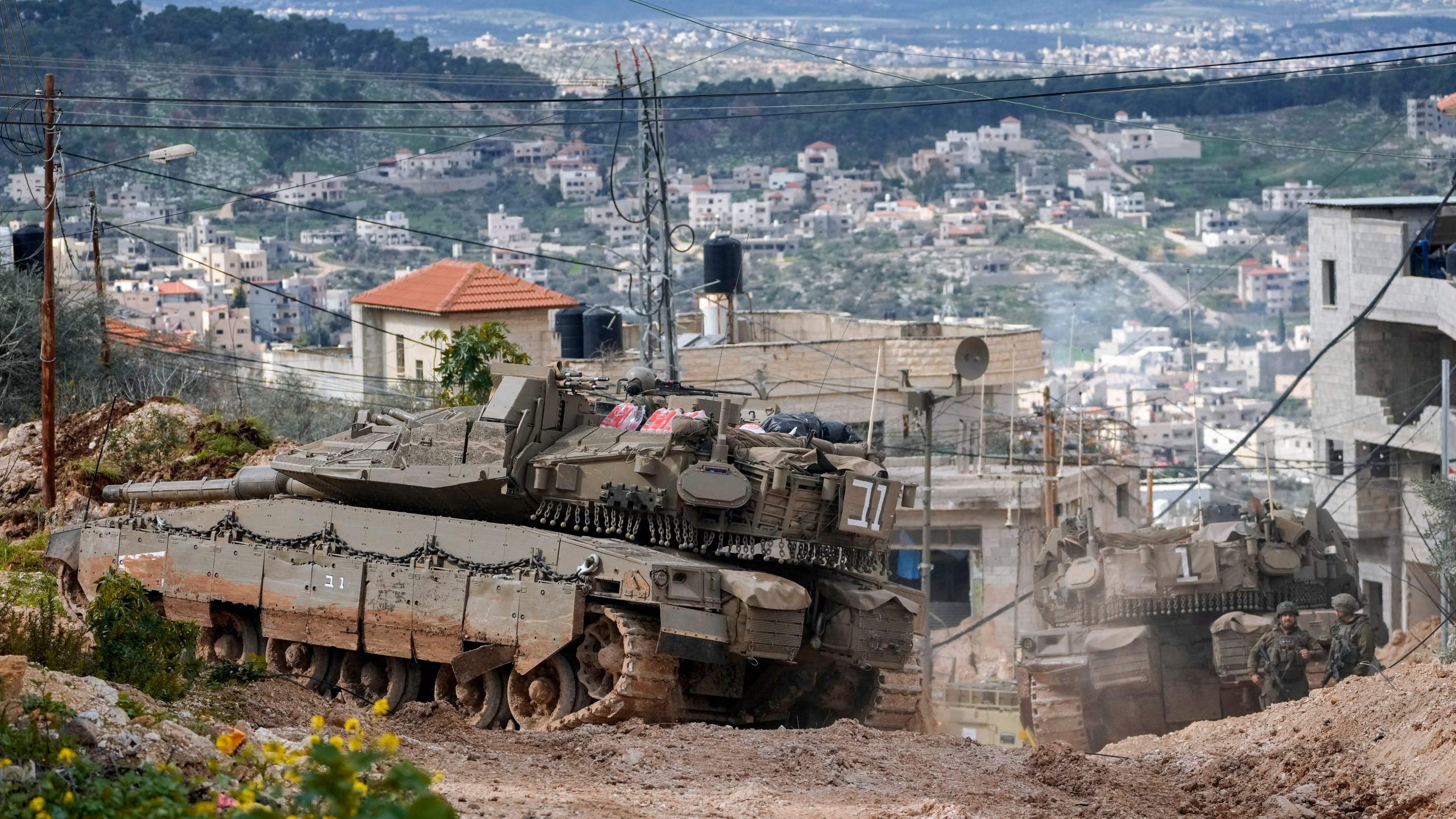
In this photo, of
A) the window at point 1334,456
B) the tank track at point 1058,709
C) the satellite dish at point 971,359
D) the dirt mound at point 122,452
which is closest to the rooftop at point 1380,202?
the window at point 1334,456

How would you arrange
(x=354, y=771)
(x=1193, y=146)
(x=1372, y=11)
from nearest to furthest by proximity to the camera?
(x=354, y=771) < (x=1193, y=146) < (x=1372, y=11)

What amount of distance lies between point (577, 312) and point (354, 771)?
109ft

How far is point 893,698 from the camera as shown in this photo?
17.7 metres

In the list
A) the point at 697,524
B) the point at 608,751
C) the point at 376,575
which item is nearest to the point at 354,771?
the point at 608,751

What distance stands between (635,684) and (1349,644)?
8.58 m

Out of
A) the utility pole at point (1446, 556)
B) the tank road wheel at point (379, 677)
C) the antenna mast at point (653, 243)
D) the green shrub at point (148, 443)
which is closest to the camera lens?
the tank road wheel at point (379, 677)

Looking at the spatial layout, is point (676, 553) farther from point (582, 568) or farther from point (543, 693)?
point (543, 693)

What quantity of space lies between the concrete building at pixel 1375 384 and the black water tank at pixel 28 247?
26499mm

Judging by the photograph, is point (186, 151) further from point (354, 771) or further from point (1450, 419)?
point (1450, 419)

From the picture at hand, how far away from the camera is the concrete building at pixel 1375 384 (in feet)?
126

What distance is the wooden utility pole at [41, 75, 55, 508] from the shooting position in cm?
2309

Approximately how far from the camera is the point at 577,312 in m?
40.3

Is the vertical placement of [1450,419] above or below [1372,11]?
below

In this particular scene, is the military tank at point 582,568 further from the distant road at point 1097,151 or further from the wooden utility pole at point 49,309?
the distant road at point 1097,151
